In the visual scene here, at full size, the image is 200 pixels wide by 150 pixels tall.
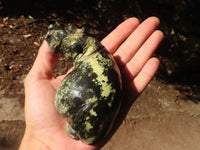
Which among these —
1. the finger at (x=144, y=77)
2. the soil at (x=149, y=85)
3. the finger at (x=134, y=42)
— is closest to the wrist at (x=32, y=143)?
the soil at (x=149, y=85)

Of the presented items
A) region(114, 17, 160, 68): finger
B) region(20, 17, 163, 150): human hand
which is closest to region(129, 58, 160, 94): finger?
region(20, 17, 163, 150): human hand

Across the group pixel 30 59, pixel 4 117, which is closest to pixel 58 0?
pixel 30 59

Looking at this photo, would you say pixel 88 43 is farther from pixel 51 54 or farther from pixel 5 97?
pixel 5 97

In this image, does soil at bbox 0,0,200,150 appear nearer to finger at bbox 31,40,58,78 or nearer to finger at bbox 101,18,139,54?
finger at bbox 101,18,139,54

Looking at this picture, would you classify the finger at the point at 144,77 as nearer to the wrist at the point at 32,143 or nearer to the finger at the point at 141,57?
the finger at the point at 141,57

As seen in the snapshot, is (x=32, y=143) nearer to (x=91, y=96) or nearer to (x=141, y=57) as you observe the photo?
(x=91, y=96)

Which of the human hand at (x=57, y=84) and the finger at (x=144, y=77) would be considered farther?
the finger at (x=144, y=77)
